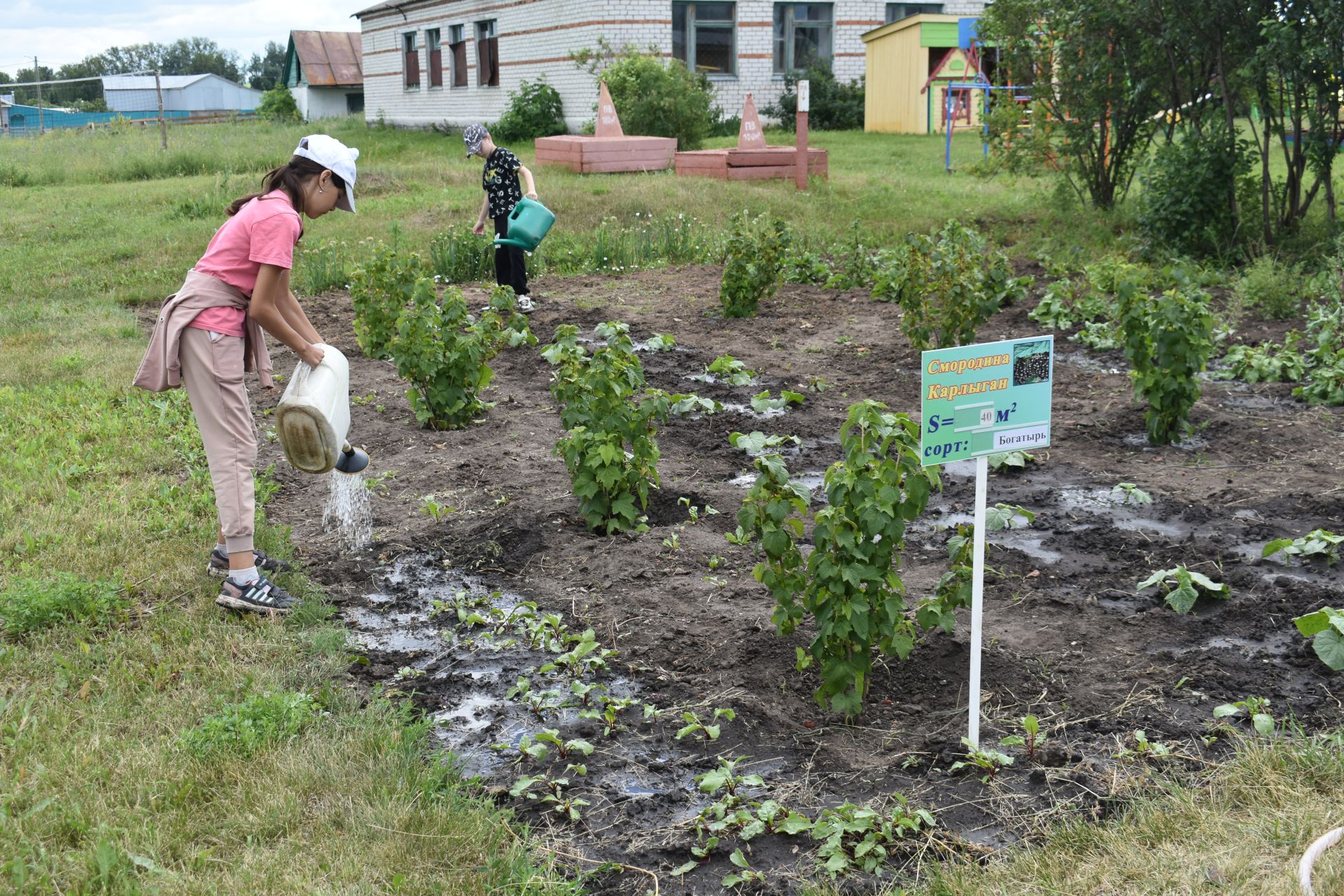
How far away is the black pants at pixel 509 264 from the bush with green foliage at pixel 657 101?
34.7 ft

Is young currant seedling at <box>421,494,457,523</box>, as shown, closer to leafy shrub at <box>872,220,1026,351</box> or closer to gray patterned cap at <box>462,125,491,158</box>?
leafy shrub at <box>872,220,1026,351</box>

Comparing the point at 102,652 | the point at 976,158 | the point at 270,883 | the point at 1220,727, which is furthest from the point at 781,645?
the point at 976,158

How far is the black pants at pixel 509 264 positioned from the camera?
9773mm

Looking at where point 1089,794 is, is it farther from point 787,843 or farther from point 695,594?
point 695,594

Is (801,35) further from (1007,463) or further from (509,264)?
(1007,463)

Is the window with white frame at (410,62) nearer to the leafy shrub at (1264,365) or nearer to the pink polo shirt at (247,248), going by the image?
the leafy shrub at (1264,365)

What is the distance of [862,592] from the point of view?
11.2ft

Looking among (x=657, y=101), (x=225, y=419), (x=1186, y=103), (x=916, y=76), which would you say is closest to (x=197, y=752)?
(x=225, y=419)

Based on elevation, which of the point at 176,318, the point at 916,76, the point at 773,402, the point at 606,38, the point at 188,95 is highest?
the point at 188,95

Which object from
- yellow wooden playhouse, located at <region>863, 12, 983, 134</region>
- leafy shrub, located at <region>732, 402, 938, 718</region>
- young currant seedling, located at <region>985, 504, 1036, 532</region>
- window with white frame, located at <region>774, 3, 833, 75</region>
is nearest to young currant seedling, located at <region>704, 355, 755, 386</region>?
young currant seedling, located at <region>985, 504, 1036, 532</region>

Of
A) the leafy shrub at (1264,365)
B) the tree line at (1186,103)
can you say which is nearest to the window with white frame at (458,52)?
the tree line at (1186,103)

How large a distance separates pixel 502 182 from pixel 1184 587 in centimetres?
692

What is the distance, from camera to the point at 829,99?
27.4 metres

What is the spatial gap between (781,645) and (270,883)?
72.7 inches
